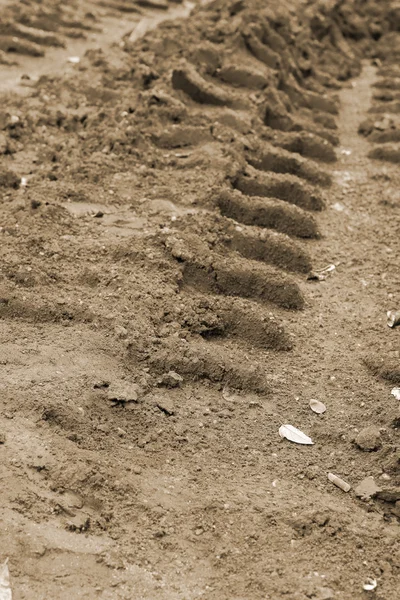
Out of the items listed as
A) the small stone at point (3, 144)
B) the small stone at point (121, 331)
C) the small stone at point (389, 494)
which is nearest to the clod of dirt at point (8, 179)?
the small stone at point (3, 144)

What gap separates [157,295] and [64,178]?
114 centimetres

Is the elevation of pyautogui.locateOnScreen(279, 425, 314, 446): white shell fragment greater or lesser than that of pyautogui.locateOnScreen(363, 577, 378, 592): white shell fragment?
lesser

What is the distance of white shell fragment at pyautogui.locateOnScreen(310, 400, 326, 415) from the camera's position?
302 centimetres

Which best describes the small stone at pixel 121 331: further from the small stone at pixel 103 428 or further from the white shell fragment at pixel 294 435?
the white shell fragment at pixel 294 435

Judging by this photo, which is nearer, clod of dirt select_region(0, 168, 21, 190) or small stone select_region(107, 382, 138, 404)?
small stone select_region(107, 382, 138, 404)

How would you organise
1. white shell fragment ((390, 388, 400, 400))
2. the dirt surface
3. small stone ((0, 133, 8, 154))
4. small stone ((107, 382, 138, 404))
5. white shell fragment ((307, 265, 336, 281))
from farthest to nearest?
small stone ((0, 133, 8, 154)) → white shell fragment ((307, 265, 336, 281)) → white shell fragment ((390, 388, 400, 400)) → small stone ((107, 382, 138, 404)) → the dirt surface

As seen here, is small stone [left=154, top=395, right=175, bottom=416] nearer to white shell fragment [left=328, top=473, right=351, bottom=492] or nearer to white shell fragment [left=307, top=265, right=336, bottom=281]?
white shell fragment [left=328, top=473, right=351, bottom=492]

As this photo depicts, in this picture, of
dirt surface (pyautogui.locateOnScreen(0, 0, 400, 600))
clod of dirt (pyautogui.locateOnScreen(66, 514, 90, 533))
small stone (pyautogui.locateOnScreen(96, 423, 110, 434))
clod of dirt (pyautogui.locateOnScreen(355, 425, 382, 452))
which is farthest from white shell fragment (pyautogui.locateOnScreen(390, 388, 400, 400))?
clod of dirt (pyautogui.locateOnScreen(66, 514, 90, 533))

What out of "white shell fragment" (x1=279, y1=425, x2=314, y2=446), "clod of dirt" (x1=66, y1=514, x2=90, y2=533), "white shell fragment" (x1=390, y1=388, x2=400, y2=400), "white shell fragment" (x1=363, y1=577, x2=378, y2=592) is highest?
"white shell fragment" (x1=390, y1=388, x2=400, y2=400)

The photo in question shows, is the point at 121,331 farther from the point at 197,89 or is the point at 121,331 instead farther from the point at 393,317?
the point at 197,89

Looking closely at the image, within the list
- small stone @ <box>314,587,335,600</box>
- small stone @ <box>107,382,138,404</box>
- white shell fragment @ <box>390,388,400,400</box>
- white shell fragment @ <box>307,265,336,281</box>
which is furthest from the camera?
white shell fragment @ <box>307,265,336,281</box>

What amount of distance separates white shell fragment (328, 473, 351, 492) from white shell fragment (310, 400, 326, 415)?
322mm

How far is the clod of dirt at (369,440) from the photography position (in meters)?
2.83

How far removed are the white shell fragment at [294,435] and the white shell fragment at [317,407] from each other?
0.46 ft
